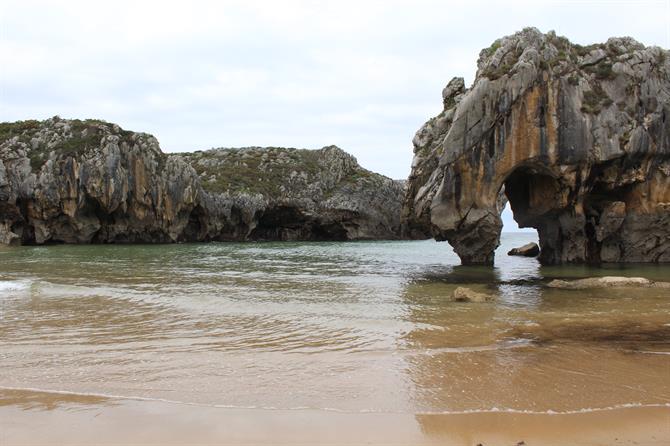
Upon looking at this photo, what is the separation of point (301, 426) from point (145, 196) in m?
56.8

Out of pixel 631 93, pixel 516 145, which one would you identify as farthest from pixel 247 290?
pixel 631 93

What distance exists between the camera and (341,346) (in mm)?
10156

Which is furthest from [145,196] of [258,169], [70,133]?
[258,169]

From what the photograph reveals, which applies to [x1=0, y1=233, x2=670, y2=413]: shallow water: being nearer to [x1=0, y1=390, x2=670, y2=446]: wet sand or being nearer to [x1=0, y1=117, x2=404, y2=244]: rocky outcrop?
[x1=0, y1=390, x2=670, y2=446]: wet sand

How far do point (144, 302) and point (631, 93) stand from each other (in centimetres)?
2816

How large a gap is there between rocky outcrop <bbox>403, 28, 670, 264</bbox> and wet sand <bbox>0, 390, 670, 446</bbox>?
72.6 feet

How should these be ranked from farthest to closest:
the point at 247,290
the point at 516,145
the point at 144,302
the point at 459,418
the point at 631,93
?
the point at 631,93
the point at 516,145
the point at 247,290
the point at 144,302
the point at 459,418

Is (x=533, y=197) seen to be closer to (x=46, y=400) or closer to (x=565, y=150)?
(x=565, y=150)

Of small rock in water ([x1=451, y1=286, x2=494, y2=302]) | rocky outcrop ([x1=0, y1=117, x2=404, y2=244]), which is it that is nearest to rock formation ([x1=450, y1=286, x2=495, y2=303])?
small rock in water ([x1=451, y1=286, x2=494, y2=302])

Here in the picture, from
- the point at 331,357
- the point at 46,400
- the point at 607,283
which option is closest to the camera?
the point at 46,400

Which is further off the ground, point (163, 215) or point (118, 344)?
point (163, 215)

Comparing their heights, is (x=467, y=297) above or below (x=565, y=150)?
below

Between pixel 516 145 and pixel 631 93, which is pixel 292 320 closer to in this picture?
pixel 516 145

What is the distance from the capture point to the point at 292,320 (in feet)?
42.4
